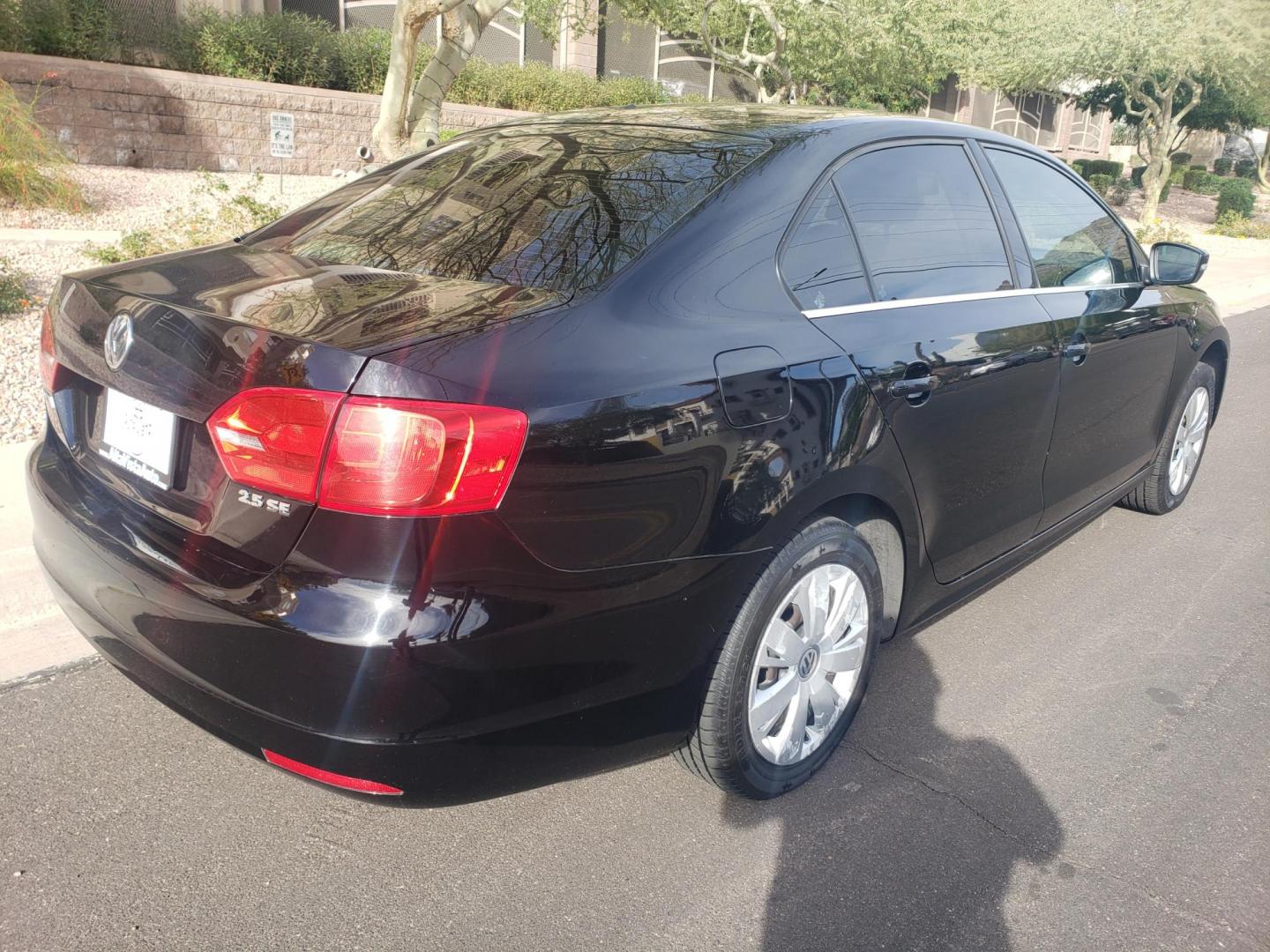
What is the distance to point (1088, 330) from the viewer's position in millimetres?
3682

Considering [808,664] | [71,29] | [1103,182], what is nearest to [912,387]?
[808,664]

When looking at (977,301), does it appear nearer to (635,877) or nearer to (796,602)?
(796,602)

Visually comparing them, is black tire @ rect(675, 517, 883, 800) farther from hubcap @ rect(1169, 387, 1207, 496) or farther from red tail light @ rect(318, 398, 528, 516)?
hubcap @ rect(1169, 387, 1207, 496)

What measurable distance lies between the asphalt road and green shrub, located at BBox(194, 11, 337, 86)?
1480 centimetres

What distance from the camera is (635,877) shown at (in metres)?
2.51

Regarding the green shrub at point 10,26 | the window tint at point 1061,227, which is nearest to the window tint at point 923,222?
the window tint at point 1061,227

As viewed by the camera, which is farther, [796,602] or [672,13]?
[672,13]

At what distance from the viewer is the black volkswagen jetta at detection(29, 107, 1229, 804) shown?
1.97 meters

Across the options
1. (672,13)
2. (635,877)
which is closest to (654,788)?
(635,877)

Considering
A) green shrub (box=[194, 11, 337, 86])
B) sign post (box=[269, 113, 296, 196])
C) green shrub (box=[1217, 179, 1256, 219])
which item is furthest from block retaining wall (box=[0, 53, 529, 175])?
green shrub (box=[1217, 179, 1256, 219])

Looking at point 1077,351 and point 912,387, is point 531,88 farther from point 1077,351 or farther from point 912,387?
point 912,387

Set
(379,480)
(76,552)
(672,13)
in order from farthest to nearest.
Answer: (672,13), (76,552), (379,480)

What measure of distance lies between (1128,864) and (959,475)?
112 cm

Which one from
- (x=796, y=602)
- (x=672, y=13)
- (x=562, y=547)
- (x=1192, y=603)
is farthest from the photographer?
(x=672, y=13)
